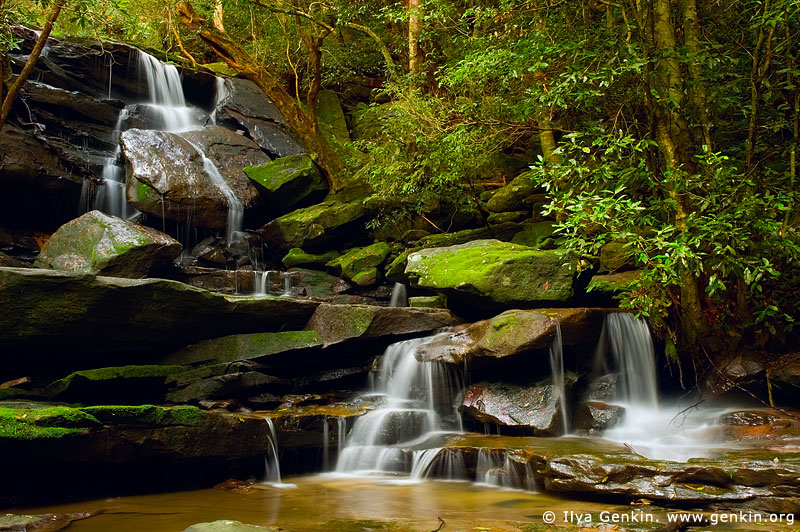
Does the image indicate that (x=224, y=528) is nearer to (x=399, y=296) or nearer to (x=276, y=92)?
(x=399, y=296)

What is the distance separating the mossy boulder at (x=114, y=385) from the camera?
7.22 m

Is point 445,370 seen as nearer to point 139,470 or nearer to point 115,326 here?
point 139,470

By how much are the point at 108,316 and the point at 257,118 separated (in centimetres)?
1005

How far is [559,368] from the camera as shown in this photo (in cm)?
752

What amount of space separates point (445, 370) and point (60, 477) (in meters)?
4.70

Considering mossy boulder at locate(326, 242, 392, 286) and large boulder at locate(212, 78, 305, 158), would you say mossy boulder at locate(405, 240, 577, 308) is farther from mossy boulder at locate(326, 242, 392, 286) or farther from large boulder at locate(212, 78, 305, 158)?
large boulder at locate(212, 78, 305, 158)

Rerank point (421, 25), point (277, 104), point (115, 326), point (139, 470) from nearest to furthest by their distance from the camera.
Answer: point (139, 470), point (115, 326), point (421, 25), point (277, 104)

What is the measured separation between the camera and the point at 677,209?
6.69m

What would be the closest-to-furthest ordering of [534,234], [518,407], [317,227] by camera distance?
[518,407], [534,234], [317,227]

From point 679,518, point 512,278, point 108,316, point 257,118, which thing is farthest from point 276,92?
point 679,518

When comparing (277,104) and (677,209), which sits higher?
(277,104)

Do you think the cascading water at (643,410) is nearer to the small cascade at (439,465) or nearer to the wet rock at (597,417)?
the wet rock at (597,417)

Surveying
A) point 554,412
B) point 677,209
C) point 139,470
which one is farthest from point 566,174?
point 139,470

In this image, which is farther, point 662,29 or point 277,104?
point 277,104
